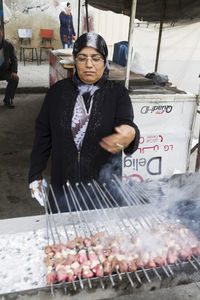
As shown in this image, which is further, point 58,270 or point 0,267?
point 0,267

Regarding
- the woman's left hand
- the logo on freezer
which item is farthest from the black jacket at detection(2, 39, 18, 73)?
the woman's left hand

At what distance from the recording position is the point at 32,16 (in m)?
13.7

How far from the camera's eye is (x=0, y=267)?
1664 mm

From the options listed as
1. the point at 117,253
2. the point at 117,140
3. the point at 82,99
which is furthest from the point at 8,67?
the point at 117,253

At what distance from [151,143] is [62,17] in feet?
35.3

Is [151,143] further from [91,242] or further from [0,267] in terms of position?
[0,267]

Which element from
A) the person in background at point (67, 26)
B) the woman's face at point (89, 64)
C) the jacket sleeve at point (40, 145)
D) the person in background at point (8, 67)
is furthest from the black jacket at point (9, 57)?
the woman's face at point (89, 64)

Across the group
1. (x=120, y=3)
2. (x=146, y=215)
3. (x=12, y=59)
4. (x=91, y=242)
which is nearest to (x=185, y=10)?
(x=120, y=3)

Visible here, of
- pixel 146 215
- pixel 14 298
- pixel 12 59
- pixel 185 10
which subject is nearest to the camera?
pixel 14 298

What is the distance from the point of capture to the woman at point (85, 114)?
7.16 ft

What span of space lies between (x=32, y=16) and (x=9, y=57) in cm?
683

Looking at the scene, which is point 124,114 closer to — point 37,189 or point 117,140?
point 117,140

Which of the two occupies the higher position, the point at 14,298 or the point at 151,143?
the point at 14,298

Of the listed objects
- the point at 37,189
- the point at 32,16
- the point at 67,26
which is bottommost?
the point at 37,189
